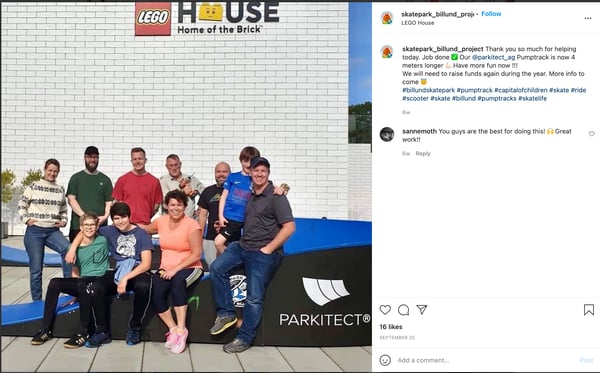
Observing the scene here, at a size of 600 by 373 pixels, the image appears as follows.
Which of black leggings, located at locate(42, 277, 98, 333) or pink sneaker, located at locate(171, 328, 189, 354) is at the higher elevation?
black leggings, located at locate(42, 277, 98, 333)

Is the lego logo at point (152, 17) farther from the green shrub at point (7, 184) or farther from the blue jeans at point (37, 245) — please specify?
the blue jeans at point (37, 245)

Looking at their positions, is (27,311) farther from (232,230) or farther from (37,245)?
(232,230)

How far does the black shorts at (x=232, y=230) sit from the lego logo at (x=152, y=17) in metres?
8.04

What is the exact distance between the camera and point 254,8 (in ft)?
38.8

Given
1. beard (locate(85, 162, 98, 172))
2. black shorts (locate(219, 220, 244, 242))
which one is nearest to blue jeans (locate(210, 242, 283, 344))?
black shorts (locate(219, 220, 244, 242))

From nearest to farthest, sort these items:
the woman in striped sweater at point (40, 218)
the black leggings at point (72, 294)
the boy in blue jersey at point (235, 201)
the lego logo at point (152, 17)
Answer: the black leggings at point (72, 294)
the boy in blue jersey at point (235, 201)
the woman in striped sweater at point (40, 218)
the lego logo at point (152, 17)

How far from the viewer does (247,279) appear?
15.6ft

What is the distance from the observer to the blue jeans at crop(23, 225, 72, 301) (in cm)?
616

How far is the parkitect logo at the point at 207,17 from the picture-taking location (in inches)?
466

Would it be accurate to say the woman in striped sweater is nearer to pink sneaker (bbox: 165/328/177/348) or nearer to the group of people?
the group of people
